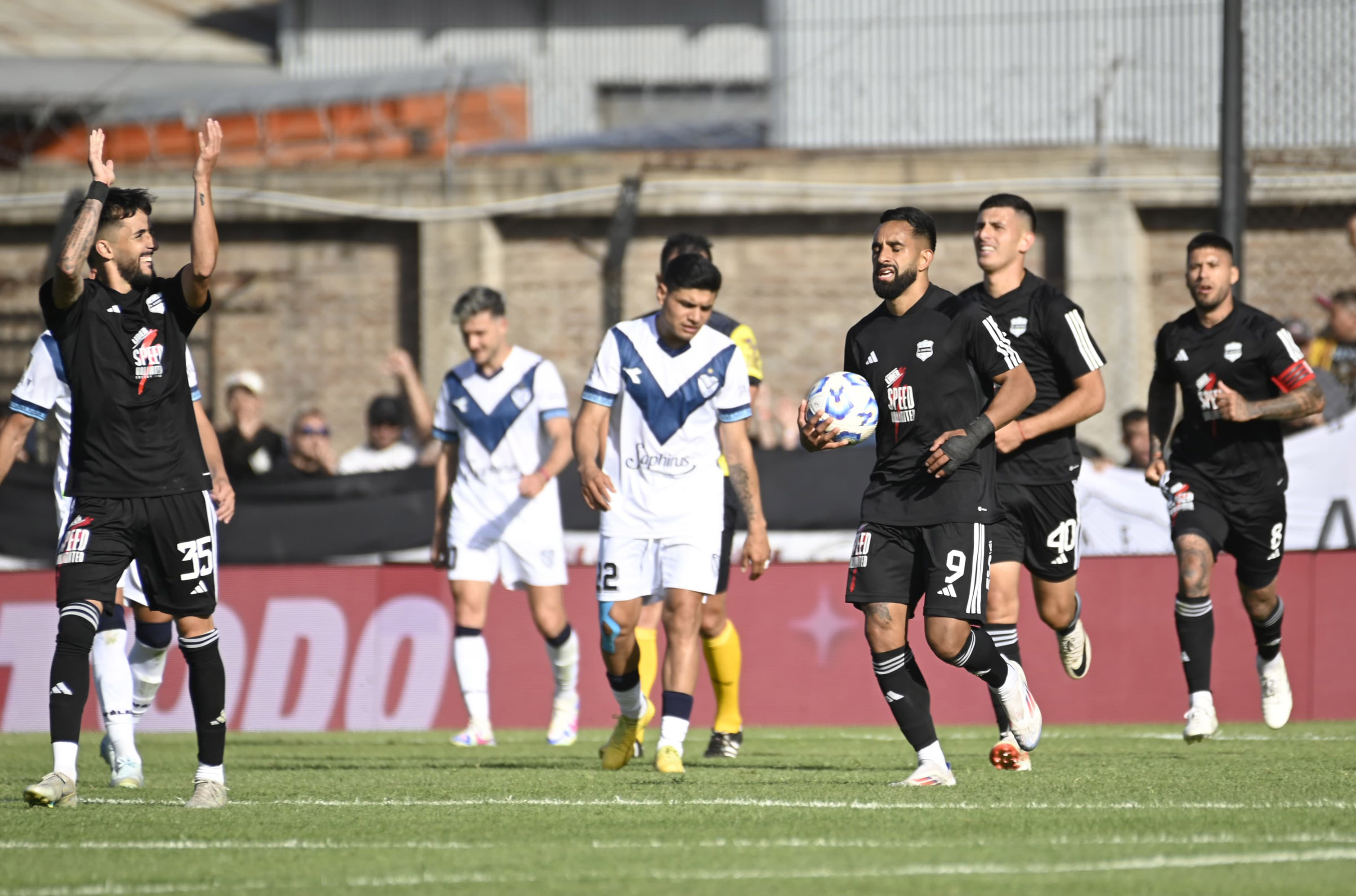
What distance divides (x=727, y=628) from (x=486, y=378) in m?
2.25

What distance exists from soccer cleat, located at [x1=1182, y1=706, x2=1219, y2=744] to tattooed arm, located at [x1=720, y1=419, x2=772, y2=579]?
6.94 feet

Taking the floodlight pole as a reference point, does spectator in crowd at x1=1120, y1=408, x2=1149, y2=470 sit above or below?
below

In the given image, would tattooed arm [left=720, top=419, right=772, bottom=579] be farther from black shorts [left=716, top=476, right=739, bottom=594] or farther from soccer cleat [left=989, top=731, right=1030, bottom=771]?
soccer cleat [left=989, top=731, right=1030, bottom=771]

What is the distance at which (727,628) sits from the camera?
9.64m

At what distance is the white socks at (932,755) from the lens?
6.94 m

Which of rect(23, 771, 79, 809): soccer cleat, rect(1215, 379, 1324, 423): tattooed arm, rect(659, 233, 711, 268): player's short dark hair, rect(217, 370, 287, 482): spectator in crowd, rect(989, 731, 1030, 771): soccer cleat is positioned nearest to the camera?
rect(23, 771, 79, 809): soccer cleat

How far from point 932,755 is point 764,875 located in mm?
2230

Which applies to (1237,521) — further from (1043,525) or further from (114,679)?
(114,679)

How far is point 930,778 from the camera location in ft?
22.6

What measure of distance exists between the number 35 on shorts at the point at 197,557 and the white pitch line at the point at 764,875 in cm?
189

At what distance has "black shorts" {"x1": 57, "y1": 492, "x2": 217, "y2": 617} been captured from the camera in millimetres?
6543

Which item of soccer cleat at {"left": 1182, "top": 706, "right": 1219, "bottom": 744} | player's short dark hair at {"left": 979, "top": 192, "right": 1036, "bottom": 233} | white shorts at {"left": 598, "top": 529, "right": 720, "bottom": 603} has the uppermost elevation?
player's short dark hair at {"left": 979, "top": 192, "right": 1036, "bottom": 233}

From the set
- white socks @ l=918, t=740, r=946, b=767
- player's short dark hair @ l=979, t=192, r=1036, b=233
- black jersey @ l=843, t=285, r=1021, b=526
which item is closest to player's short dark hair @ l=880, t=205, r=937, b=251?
black jersey @ l=843, t=285, r=1021, b=526

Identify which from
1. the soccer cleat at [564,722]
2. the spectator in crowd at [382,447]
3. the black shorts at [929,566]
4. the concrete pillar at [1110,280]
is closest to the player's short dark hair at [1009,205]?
the black shorts at [929,566]
